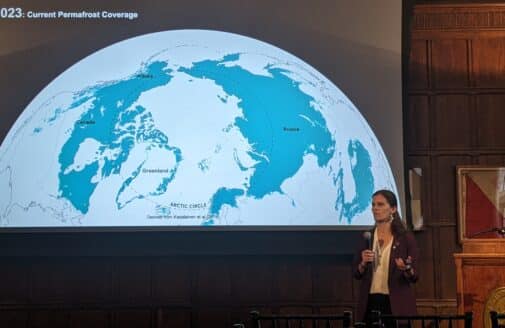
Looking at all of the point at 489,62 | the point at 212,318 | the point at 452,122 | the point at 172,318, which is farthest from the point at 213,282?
the point at 489,62

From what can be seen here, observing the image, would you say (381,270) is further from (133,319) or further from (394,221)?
(133,319)

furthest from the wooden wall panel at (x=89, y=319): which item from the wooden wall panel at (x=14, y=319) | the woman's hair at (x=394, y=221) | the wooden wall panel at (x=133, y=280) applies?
the woman's hair at (x=394, y=221)

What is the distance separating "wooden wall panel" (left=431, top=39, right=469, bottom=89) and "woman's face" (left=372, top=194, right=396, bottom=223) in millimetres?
2460

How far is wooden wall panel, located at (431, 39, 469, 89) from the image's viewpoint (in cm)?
613

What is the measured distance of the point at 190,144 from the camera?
5535 mm

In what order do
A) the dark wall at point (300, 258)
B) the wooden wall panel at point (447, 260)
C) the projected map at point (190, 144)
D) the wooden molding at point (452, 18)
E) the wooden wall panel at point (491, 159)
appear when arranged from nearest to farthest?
the projected map at point (190, 144), the dark wall at point (300, 258), the wooden wall panel at point (447, 260), the wooden wall panel at point (491, 159), the wooden molding at point (452, 18)

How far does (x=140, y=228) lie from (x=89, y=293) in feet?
2.88

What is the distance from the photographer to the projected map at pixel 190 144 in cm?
544

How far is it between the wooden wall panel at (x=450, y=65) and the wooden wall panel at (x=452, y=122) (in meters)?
0.12

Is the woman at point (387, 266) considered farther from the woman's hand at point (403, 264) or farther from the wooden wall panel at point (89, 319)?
the wooden wall panel at point (89, 319)

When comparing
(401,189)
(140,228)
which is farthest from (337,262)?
(140,228)

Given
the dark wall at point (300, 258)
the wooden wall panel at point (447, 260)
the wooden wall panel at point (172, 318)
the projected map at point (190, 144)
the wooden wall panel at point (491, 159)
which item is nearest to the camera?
the projected map at point (190, 144)

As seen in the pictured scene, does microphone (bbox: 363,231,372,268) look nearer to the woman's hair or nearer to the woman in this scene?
the woman

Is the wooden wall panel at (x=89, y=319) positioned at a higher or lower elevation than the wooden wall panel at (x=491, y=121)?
lower
